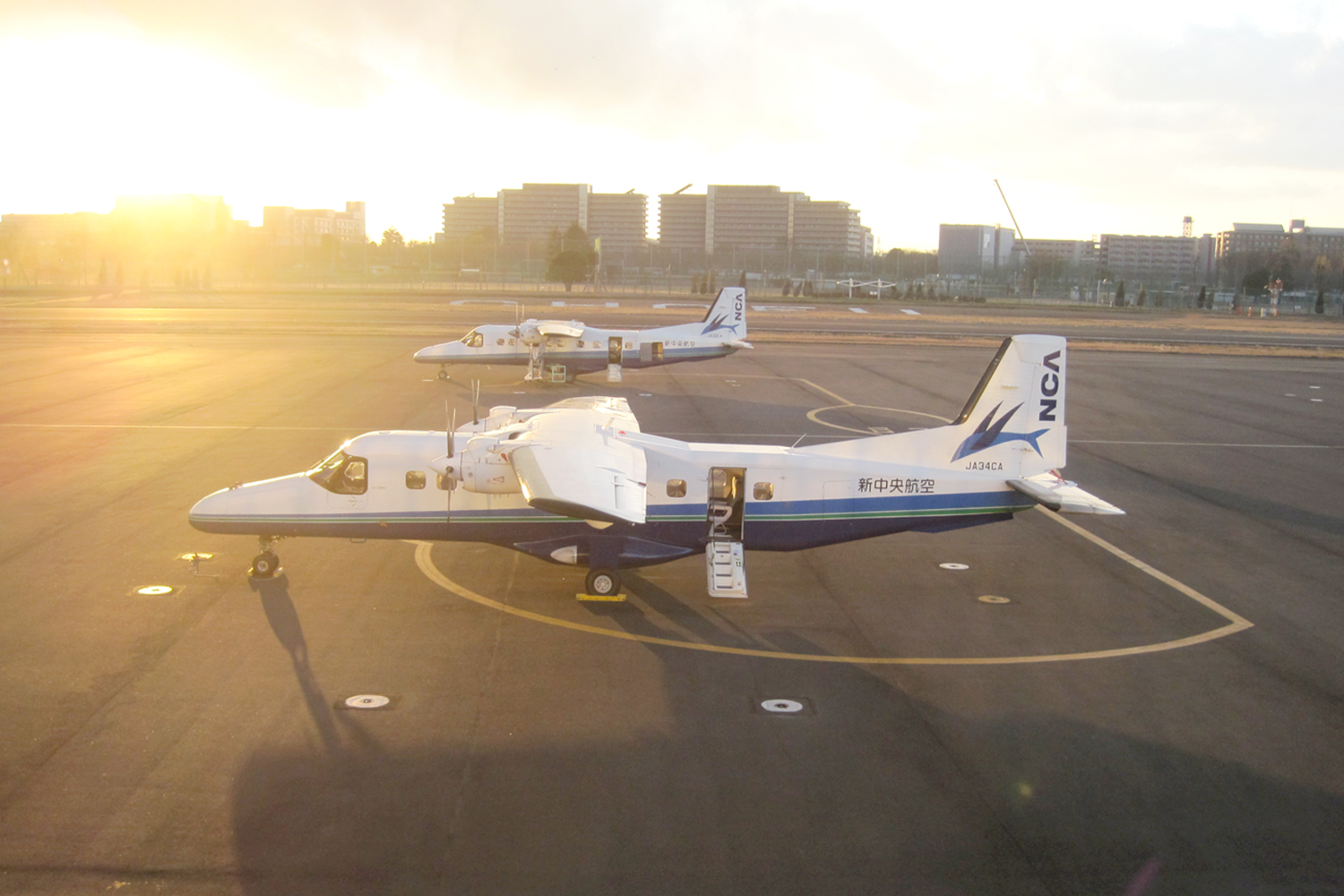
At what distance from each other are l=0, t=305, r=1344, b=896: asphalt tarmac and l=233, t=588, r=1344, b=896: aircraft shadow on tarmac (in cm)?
4

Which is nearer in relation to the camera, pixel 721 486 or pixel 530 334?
pixel 721 486

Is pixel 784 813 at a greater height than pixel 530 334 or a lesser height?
lesser

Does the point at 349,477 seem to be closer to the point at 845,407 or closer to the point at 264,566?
the point at 264,566

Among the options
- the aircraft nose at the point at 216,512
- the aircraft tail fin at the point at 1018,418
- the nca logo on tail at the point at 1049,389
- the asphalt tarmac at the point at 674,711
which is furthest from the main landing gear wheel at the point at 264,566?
the nca logo on tail at the point at 1049,389

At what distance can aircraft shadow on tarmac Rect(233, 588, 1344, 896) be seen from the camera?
10289mm

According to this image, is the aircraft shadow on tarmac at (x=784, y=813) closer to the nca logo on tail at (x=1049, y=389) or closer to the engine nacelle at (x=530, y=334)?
the nca logo on tail at (x=1049, y=389)

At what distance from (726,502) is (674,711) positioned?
5.63 m

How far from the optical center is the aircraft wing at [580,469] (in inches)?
546

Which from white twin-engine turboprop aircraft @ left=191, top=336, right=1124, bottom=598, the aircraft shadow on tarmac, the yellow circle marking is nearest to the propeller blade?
white twin-engine turboprop aircraft @ left=191, top=336, right=1124, bottom=598

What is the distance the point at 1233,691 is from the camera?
604 inches

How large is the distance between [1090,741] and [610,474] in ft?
25.8

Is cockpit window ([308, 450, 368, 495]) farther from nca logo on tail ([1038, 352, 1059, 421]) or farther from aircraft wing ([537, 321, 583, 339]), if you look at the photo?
aircraft wing ([537, 321, 583, 339])

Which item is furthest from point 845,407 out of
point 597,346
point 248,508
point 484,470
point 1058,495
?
point 248,508

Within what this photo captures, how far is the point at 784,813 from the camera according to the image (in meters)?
11.5
